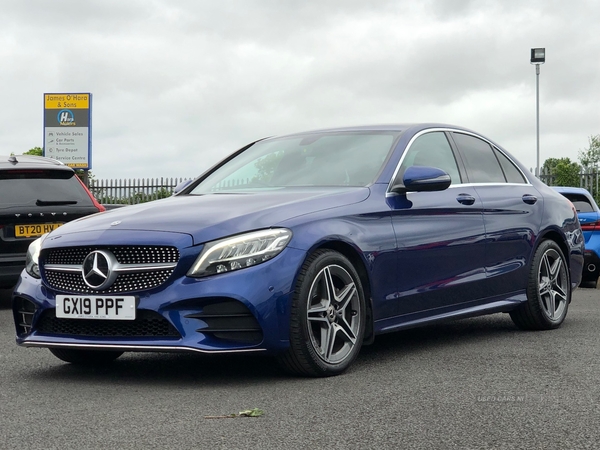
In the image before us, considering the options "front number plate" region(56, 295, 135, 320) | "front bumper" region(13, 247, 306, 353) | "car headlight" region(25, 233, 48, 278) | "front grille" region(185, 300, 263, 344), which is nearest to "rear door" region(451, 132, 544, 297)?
"front bumper" region(13, 247, 306, 353)

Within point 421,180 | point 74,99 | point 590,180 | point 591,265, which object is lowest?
point 591,265

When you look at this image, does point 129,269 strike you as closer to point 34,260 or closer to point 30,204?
point 34,260

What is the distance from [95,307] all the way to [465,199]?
287cm

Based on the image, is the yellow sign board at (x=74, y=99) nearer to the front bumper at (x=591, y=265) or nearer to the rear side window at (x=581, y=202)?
the rear side window at (x=581, y=202)

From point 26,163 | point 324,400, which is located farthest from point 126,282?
point 26,163

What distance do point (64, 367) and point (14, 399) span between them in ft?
4.04

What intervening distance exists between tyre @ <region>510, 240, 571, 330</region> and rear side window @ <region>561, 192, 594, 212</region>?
6201 millimetres

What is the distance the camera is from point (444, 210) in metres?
7.18

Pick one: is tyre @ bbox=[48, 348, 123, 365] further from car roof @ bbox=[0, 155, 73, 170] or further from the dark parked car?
car roof @ bbox=[0, 155, 73, 170]

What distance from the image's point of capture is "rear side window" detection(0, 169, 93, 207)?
1065 centimetres

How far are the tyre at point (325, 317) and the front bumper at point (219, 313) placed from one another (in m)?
0.09

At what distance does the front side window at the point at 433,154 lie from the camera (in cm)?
724

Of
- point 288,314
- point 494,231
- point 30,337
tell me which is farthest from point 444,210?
point 30,337

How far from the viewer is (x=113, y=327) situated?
5883 millimetres
